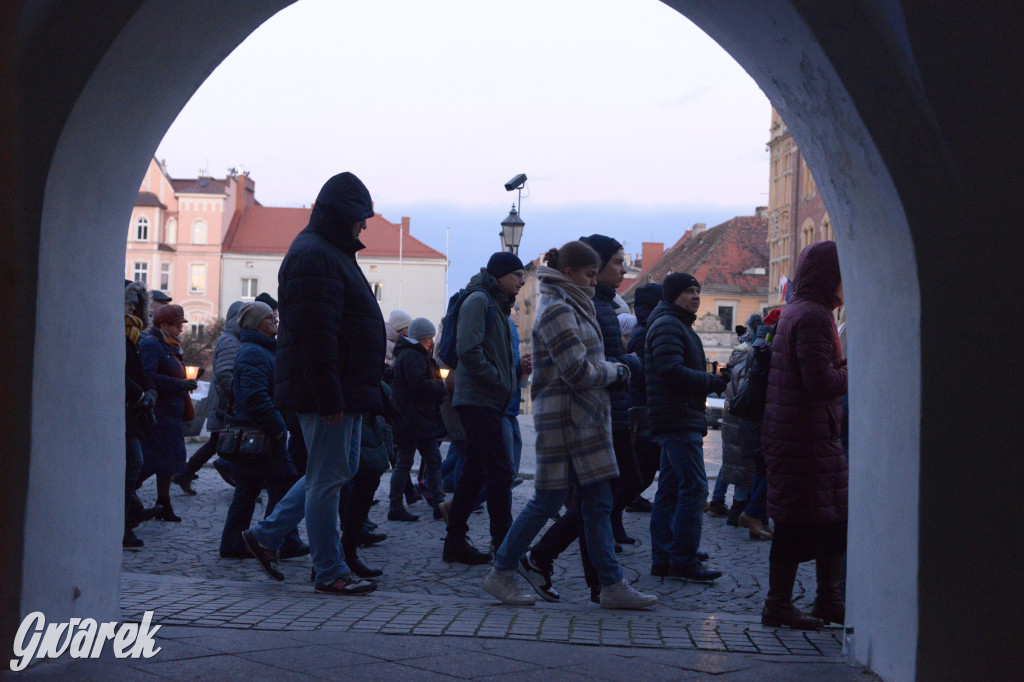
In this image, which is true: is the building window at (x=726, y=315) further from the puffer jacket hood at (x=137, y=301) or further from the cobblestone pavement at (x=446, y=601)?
the puffer jacket hood at (x=137, y=301)

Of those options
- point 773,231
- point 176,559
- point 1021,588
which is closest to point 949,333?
point 1021,588

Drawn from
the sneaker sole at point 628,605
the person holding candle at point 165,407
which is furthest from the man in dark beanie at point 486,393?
the person holding candle at point 165,407

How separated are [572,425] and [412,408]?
165 inches

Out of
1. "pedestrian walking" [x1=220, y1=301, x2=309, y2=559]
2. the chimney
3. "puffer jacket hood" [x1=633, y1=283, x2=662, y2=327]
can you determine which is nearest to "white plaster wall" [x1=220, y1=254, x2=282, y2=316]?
the chimney

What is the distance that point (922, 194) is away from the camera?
13.2ft

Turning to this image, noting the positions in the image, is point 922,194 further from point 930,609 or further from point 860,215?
point 930,609

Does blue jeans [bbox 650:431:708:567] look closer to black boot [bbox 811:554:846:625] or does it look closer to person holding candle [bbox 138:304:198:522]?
black boot [bbox 811:554:846:625]

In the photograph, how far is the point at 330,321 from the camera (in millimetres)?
5812

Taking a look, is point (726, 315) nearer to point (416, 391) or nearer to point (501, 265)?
point (416, 391)

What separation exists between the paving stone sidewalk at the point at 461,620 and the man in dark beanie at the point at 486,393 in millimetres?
340

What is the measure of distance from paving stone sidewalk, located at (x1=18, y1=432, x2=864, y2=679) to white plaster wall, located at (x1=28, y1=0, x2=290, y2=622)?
46 cm

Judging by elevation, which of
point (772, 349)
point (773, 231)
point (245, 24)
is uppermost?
point (773, 231)

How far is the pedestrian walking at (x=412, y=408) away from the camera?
9703mm

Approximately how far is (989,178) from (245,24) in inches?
130
